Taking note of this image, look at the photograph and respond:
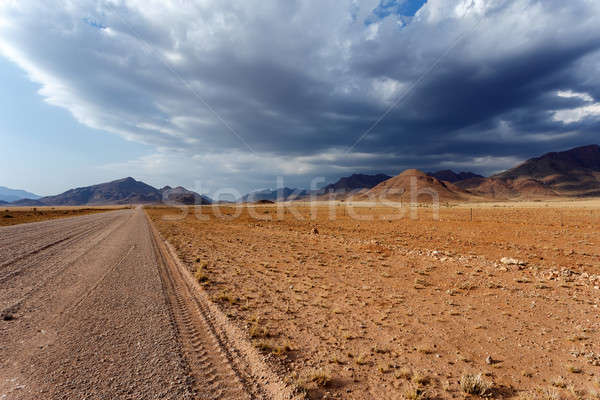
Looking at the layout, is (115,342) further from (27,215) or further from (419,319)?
(27,215)

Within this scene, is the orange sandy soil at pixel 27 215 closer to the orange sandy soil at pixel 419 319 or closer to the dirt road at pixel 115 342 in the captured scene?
the dirt road at pixel 115 342

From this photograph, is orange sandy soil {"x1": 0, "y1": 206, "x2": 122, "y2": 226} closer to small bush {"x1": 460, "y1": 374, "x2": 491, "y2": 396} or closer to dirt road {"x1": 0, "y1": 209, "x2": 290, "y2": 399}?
→ dirt road {"x1": 0, "y1": 209, "x2": 290, "y2": 399}

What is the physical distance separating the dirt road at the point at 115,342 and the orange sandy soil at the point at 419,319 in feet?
2.83

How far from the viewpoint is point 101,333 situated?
5793 mm

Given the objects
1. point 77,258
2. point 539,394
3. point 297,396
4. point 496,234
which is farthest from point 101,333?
point 496,234

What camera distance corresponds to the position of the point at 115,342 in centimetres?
546

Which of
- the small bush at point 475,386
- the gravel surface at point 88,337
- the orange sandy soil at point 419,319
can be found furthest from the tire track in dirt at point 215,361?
the small bush at point 475,386

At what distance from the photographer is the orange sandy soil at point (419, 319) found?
15.1 feet

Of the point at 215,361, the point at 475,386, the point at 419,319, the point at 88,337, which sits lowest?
the point at 419,319

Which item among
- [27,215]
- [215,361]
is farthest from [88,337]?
[27,215]

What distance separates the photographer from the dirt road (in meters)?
4.14

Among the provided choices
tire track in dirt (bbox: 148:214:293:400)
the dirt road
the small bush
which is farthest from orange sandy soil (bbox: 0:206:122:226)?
the small bush

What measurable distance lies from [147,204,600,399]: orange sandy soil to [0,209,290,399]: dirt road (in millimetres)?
863

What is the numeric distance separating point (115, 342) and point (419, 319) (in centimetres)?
710
